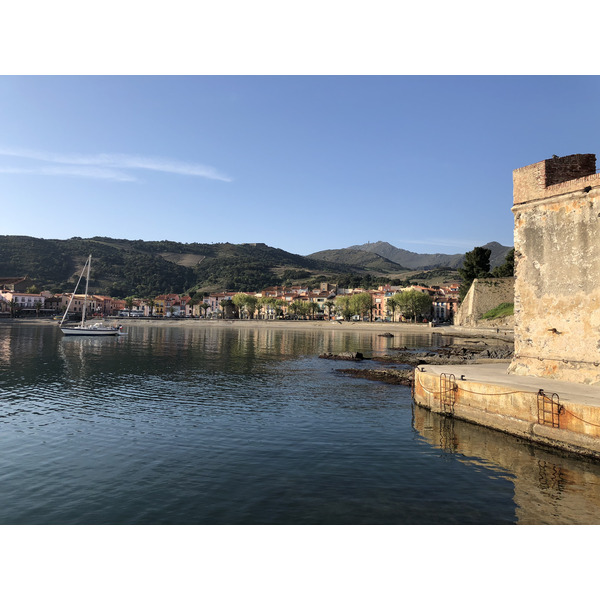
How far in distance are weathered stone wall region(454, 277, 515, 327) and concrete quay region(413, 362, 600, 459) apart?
49.7m

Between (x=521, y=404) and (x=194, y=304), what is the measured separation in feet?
452

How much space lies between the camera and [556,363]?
517 inches

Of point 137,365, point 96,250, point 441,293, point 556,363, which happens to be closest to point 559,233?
point 556,363

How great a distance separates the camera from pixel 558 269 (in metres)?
13.1

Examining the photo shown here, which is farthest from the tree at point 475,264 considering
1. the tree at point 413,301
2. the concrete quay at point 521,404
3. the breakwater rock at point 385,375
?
the concrete quay at point 521,404

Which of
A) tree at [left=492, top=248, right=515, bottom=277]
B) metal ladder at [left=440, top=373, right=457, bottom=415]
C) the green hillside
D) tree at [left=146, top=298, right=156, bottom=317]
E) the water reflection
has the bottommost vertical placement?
the water reflection

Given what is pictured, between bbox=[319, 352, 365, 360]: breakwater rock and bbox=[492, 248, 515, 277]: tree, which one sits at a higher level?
bbox=[492, 248, 515, 277]: tree

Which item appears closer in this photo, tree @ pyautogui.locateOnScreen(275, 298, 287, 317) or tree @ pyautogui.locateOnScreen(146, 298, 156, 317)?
tree @ pyautogui.locateOnScreen(275, 298, 287, 317)

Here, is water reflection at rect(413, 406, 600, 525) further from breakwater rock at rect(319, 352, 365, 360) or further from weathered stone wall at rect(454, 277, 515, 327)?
weathered stone wall at rect(454, 277, 515, 327)

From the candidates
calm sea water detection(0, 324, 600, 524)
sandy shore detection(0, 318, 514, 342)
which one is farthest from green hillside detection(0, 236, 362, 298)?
calm sea water detection(0, 324, 600, 524)

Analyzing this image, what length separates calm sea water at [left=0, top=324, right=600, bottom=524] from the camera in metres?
7.67

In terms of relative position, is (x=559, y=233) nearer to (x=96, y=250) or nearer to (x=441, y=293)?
(x=441, y=293)

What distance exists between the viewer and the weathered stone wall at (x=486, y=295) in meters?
61.3

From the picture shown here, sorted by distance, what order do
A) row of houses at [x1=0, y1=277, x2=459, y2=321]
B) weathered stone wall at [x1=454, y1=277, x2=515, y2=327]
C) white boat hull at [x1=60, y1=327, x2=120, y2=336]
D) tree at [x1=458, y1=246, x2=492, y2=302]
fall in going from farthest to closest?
row of houses at [x1=0, y1=277, x2=459, y2=321] → tree at [x1=458, y1=246, x2=492, y2=302] → weathered stone wall at [x1=454, y1=277, x2=515, y2=327] → white boat hull at [x1=60, y1=327, x2=120, y2=336]
